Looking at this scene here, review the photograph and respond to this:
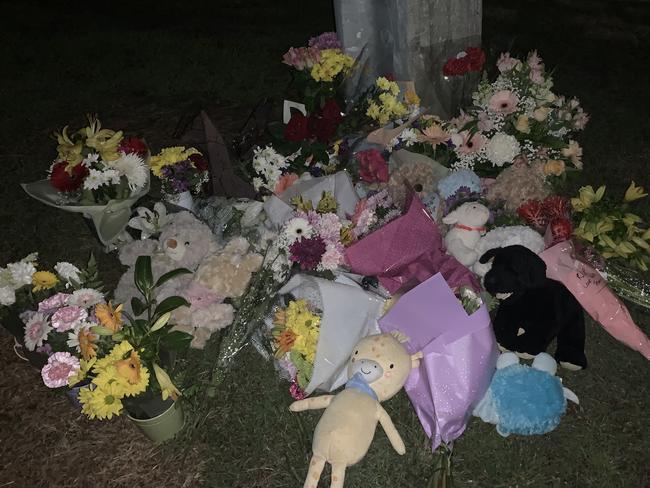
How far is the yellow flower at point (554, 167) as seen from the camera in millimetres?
3221

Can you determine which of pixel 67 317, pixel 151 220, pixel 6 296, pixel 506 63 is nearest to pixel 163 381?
pixel 67 317

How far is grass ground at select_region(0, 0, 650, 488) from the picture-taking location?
2.48m

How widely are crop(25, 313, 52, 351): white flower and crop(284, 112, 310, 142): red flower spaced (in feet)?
5.49

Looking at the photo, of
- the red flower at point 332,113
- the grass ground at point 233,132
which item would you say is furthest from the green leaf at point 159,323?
the red flower at point 332,113

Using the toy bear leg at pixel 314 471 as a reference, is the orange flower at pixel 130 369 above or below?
above

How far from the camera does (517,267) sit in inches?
99.6

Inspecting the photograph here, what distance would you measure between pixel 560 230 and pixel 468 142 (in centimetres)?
89

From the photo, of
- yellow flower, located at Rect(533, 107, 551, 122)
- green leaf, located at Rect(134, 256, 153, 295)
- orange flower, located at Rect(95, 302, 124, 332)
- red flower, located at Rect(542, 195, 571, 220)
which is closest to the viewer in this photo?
orange flower, located at Rect(95, 302, 124, 332)

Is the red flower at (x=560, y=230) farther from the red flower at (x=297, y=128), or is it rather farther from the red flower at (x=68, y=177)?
the red flower at (x=68, y=177)

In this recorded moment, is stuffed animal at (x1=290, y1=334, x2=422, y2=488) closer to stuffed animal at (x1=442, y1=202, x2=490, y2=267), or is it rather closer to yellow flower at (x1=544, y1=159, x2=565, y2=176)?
stuffed animal at (x1=442, y1=202, x2=490, y2=267)

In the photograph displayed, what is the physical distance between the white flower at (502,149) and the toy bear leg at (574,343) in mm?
1004

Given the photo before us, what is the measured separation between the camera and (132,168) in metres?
3.20

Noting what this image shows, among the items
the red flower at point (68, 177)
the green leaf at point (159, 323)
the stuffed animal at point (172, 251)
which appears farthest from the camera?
the red flower at point (68, 177)

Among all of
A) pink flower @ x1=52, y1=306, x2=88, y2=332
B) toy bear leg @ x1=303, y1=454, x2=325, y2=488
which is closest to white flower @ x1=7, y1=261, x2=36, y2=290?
pink flower @ x1=52, y1=306, x2=88, y2=332
